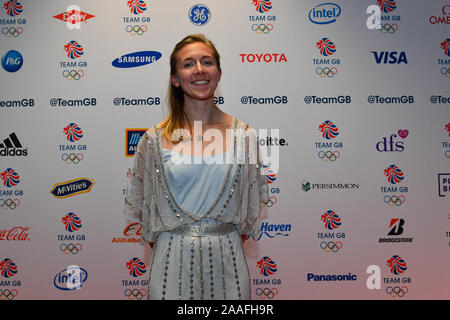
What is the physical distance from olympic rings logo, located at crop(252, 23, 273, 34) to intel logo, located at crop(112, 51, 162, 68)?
38.8 inches

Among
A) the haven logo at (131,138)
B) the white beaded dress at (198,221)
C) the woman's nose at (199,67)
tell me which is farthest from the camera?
the haven logo at (131,138)

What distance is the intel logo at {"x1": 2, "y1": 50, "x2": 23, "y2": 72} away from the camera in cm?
362

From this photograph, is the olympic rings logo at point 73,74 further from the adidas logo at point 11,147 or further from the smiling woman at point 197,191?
the smiling woman at point 197,191

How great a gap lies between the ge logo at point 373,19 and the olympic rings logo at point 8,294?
4412 millimetres

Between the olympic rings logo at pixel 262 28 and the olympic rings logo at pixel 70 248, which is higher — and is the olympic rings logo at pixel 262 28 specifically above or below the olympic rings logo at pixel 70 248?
above

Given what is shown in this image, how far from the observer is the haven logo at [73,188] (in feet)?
11.8

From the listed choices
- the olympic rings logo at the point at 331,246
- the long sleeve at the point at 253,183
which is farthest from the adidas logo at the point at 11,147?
the olympic rings logo at the point at 331,246

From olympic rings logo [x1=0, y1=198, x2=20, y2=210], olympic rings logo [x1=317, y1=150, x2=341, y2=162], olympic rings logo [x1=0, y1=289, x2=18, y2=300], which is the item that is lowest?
olympic rings logo [x1=0, y1=289, x2=18, y2=300]

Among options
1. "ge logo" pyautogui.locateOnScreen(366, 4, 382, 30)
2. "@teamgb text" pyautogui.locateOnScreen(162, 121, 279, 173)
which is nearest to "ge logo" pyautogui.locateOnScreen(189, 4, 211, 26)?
"ge logo" pyautogui.locateOnScreen(366, 4, 382, 30)

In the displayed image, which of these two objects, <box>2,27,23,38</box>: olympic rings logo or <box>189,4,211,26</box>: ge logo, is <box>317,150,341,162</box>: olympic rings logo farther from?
<box>2,27,23,38</box>: olympic rings logo

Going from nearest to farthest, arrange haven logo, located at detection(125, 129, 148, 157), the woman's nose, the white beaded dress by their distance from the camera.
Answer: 1. the white beaded dress
2. the woman's nose
3. haven logo, located at detection(125, 129, 148, 157)

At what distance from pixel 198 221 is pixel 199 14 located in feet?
Answer: 8.34

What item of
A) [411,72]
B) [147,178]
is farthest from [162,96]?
[411,72]

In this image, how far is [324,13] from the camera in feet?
11.9
